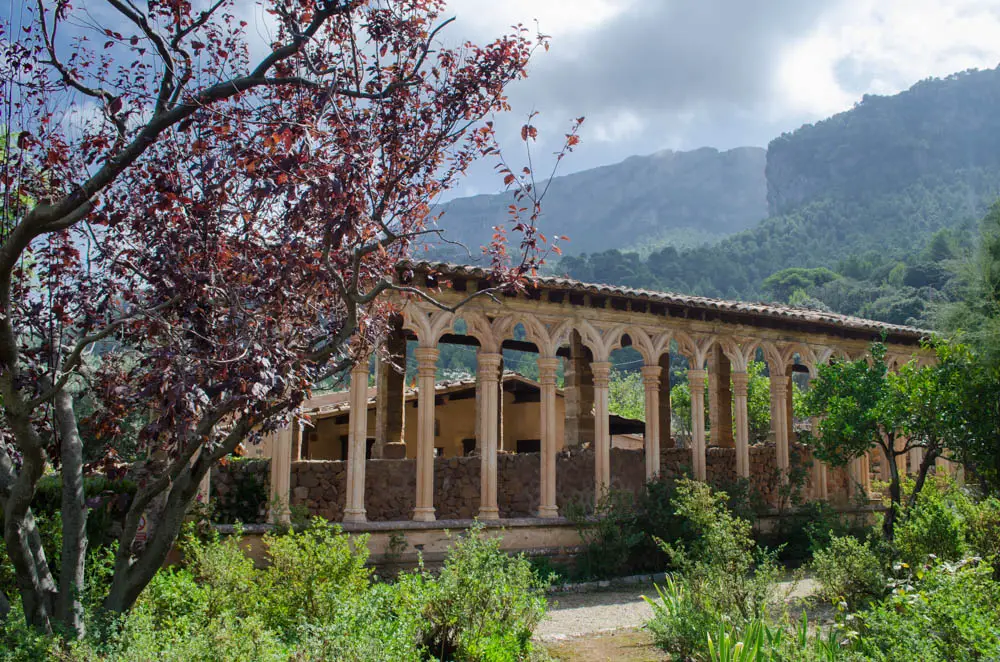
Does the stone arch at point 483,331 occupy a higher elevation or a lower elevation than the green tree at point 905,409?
higher

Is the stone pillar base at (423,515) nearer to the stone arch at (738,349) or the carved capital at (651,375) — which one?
the carved capital at (651,375)

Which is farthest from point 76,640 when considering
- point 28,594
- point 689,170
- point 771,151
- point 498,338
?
point 689,170

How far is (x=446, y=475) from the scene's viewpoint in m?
15.8

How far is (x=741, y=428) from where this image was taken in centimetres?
1602

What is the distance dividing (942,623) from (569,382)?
40.5 feet

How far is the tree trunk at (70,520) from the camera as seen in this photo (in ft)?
20.6

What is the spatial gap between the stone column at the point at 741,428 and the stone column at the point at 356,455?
7.06m

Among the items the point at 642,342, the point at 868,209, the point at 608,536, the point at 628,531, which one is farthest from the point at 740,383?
the point at 868,209

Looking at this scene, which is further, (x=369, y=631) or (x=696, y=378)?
(x=696, y=378)

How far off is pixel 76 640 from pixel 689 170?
172157mm

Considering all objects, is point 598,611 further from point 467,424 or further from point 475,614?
point 467,424

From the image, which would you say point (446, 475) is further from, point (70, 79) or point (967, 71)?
point (967, 71)

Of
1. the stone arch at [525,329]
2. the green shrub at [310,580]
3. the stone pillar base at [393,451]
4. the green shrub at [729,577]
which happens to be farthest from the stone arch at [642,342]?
the green shrub at [310,580]

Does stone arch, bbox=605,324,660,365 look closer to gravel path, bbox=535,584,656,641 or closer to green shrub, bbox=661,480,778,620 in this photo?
gravel path, bbox=535,584,656,641
